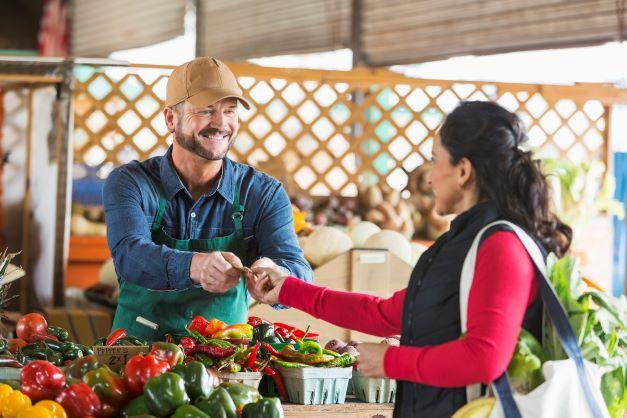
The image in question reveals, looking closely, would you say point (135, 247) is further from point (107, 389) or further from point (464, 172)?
point (464, 172)

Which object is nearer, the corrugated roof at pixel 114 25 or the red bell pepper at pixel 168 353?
the red bell pepper at pixel 168 353

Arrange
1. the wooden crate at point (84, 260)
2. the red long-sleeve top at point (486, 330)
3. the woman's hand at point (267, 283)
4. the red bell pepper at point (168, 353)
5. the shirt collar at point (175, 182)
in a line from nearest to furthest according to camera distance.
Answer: the red long-sleeve top at point (486, 330) < the red bell pepper at point (168, 353) < the woman's hand at point (267, 283) < the shirt collar at point (175, 182) < the wooden crate at point (84, 260)

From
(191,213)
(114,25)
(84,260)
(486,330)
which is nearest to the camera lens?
(486,330)

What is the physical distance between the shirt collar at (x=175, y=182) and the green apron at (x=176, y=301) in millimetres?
26

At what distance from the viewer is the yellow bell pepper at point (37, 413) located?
6.88ft

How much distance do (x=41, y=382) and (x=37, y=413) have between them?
136 mm

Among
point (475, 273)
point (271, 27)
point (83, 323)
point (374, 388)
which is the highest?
point (271, 27)

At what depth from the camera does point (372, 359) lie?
2.08m

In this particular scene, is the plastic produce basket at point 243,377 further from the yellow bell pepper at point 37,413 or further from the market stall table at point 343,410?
the yellow bell pepper at point 37,413

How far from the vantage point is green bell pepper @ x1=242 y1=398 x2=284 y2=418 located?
87.5 inches

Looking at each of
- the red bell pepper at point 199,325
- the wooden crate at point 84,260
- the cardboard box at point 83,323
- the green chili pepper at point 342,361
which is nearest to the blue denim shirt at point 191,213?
the red bell pepper at point 199,325

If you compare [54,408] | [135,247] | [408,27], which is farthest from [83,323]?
[408,27]

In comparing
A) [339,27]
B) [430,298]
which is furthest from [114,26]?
[430,298]

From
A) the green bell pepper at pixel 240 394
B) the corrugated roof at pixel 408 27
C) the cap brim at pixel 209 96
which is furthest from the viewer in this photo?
the corrugated roof at pixel 408 27
